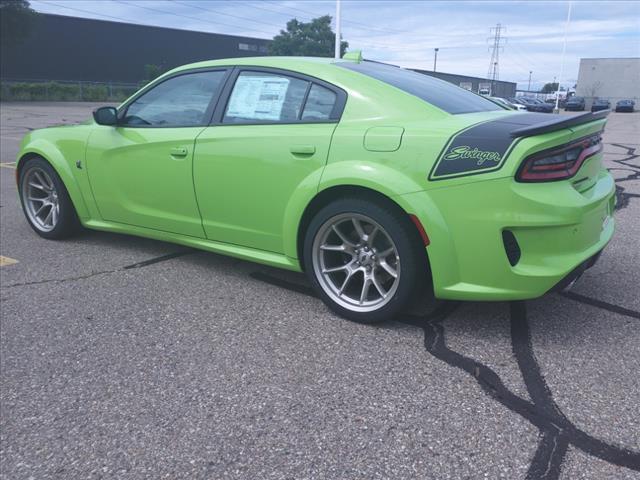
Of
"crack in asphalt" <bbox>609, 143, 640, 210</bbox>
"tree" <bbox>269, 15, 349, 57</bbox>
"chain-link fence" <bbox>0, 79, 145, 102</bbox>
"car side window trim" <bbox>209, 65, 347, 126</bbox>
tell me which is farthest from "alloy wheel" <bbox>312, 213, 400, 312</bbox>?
"tree" <bbox>269, 15, 349, 57</bbox>

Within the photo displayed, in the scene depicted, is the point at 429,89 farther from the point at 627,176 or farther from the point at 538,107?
the point at 538,107

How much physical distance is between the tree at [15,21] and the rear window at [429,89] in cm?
4127

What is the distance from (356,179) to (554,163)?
3.33 feet

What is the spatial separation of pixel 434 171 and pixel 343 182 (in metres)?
0.52

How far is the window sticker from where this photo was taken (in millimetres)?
3574

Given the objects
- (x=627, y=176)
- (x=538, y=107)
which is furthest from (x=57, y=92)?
(x=627, y=176)

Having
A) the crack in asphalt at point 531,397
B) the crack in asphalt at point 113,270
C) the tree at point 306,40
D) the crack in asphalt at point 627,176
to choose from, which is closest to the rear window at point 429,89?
the crack in asphalt at point 531,397

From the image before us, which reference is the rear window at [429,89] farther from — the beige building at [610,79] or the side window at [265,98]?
the beige building at [610,79]

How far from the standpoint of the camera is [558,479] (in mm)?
1994

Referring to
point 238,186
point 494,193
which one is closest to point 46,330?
point 238,186

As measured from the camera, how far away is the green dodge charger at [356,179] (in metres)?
2.77

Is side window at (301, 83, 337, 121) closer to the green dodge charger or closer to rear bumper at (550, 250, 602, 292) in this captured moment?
the green dodge charger

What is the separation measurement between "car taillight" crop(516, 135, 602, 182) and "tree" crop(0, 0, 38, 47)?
42747mm

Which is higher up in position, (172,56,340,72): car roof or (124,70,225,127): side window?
(172,56,340,72): car roof
